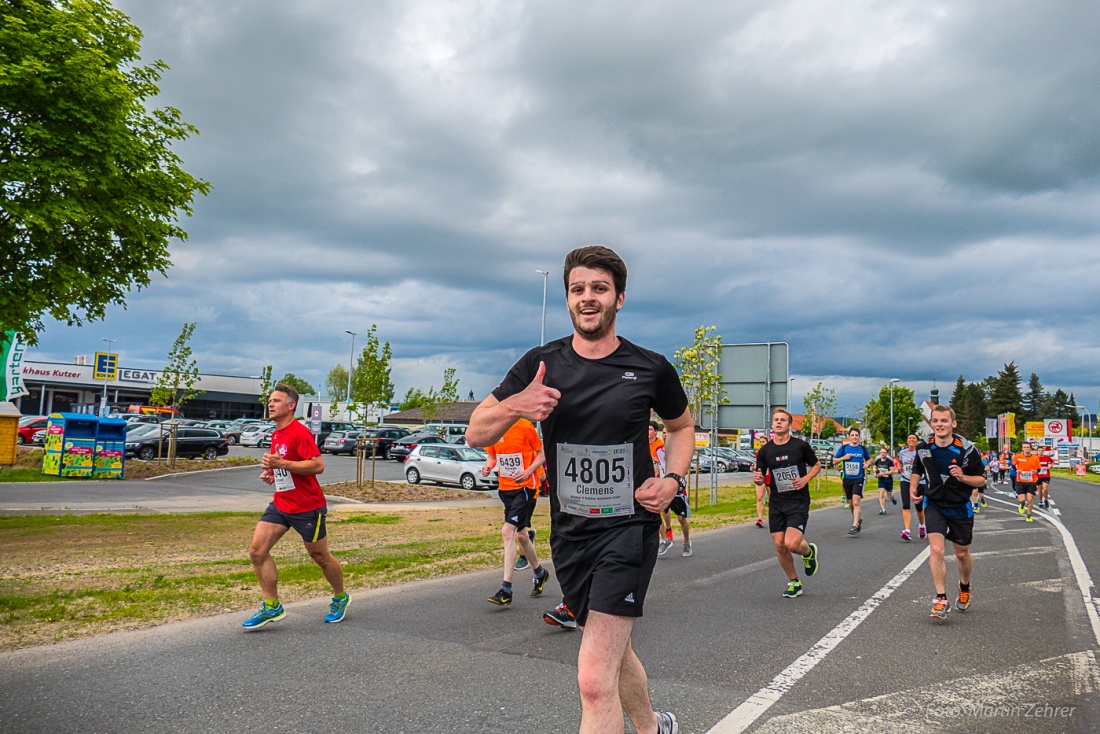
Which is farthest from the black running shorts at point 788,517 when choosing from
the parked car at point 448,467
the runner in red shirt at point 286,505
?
the parked car at point 448,467

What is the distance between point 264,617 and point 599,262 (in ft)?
15.3

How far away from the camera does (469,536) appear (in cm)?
1348

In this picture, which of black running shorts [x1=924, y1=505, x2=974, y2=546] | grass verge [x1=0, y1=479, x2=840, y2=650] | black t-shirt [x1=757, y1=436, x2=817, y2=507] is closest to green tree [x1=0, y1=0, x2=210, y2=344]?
grass verge [x1=0, y1=479, x2=840, y2=650]

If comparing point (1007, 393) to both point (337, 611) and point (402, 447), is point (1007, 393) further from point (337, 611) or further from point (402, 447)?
point (337, 611)

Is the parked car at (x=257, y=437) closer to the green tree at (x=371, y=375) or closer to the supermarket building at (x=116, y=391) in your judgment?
the supermarket building at (x=116, y=391)

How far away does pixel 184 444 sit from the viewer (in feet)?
112

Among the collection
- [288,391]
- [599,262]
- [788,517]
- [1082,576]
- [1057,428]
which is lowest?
[1082,576]

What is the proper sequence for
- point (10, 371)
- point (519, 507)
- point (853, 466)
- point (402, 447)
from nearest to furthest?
point (519, 507), point (853, 466), point (10, 371), point (402, 447)

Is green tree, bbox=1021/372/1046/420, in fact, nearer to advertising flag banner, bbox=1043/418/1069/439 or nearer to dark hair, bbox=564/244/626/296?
advertising flag banner, bbox=1043/418/1069/439

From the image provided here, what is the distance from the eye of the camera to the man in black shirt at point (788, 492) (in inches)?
321

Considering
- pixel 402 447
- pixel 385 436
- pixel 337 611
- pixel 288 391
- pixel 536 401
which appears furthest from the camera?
pixel 385 436

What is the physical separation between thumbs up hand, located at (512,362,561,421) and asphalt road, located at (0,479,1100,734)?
6.59ft

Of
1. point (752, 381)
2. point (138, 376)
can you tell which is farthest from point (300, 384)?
point (752, 381)

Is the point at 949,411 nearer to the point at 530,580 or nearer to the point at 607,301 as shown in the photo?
the point at 530,580
